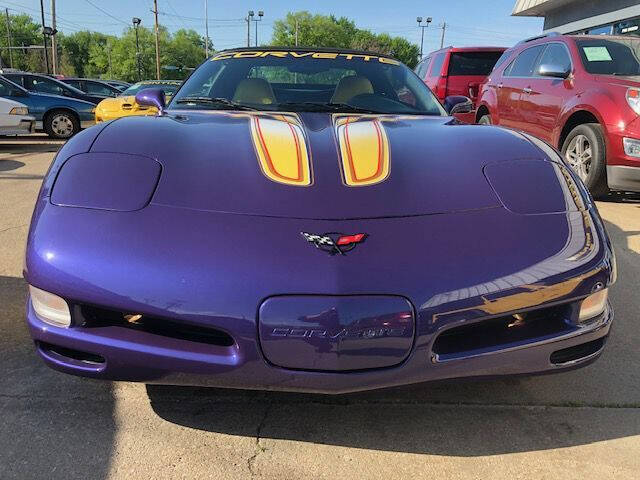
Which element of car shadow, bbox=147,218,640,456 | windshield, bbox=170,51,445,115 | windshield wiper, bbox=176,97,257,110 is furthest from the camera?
windshield, bbox=170,51,445,115

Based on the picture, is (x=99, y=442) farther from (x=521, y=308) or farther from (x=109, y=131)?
(x=521, y=308)

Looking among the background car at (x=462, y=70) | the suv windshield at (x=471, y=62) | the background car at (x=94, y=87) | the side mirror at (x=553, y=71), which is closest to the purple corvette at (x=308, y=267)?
the side mirror at (x=553, y=71)

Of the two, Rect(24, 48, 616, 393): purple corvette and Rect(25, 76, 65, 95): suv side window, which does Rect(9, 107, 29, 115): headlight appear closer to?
Rect(25, 76, 65, 95): suv side window

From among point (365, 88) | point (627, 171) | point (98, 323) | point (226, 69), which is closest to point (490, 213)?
point (98, 323)

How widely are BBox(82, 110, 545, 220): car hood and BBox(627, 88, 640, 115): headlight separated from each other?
3.20m

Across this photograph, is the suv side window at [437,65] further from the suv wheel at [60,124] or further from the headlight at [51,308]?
the headlight at [51,308]

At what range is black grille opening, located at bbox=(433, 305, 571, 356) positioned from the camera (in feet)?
5.36

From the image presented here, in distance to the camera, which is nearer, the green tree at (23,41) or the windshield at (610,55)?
the windshield at (610,55)

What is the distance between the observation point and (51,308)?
165 cm

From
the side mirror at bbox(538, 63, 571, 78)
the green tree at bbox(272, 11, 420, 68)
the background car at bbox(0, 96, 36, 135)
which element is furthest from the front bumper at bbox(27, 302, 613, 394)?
the green tree at bbox(272, 11, 420, 68)

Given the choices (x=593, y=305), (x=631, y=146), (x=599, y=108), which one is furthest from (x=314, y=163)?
(x=599, y=108)

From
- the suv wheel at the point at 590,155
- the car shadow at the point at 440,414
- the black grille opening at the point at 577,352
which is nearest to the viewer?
the black grille opening at the point at 577,352

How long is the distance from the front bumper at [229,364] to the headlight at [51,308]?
2cm

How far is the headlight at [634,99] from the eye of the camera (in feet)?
15.8
